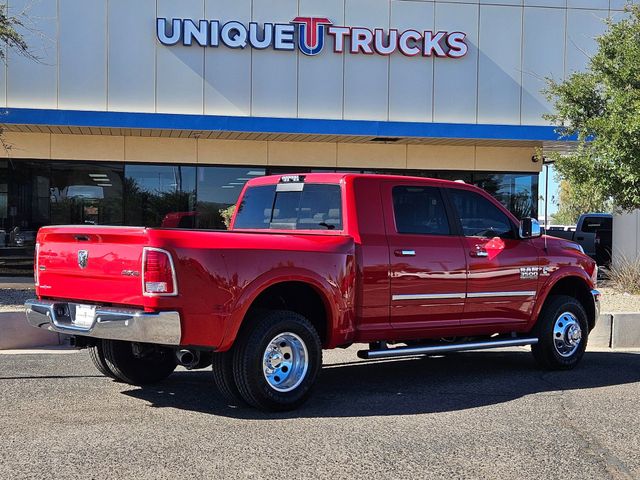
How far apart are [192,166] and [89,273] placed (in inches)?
487

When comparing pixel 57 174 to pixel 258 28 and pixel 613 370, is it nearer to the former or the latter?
Result: pixel 258 28

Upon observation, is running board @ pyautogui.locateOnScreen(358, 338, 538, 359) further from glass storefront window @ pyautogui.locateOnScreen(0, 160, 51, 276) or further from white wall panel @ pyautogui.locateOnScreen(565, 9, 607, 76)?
glass storefront window @ pyautogui.locateOnScreen(0, 160, 51, 276)

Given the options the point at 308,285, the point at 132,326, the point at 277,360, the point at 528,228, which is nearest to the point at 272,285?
the point at 308,285

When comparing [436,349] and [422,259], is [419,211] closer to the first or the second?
[422,259]

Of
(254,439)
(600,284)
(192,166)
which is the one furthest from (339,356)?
(192,166)

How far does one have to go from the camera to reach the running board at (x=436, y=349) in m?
6.70

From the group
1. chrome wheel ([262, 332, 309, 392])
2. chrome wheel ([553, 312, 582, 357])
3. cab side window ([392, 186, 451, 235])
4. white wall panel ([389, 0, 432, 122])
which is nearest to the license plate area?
chrome wheel ([262, 332, 309, 392])

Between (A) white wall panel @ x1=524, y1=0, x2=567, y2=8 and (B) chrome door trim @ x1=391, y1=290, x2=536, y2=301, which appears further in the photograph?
(A) white wall panel @ x1=524, y1=0, x2=567, y2=8

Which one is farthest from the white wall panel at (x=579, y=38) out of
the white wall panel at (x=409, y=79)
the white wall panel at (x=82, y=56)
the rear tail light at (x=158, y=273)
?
the rear tail light at (x=158, y=273)

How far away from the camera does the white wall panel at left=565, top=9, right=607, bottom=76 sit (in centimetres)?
1842

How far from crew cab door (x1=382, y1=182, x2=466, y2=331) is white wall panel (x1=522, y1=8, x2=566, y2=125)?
1181cm

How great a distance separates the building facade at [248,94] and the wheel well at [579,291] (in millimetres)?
9022

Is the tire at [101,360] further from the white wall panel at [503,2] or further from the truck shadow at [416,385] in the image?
the white wall panel at [503,2]

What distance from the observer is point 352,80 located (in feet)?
57.9
